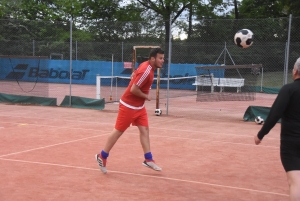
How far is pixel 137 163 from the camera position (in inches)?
308

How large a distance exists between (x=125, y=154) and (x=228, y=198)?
2.95 meters

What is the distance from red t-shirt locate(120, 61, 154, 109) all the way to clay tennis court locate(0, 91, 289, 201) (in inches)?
41.3

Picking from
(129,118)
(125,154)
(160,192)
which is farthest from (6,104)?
(160,192)

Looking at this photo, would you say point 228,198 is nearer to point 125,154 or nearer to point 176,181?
point 176,181

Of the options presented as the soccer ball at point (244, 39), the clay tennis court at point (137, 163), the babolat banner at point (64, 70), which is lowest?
the clay tennis court at point (137, 163)

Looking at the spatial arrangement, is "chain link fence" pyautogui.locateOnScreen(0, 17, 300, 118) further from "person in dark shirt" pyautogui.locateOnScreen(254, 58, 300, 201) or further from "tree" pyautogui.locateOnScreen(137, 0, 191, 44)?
"person in dark shirt" pyautogui.locateOnScreen(254, 58, 300, 201)

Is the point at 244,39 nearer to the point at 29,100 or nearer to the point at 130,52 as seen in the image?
the point at 29,100

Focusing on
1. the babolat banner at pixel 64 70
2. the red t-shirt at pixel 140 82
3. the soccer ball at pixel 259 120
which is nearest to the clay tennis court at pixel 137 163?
the soccer ball at pixel 259 120

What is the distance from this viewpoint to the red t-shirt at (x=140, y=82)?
6.96m

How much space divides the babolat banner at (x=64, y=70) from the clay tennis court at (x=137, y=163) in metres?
10.9

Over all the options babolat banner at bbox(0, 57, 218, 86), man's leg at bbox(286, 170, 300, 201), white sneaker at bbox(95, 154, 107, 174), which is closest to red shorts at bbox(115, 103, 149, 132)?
white sneaker at bbox(95, 154, 107, 174)

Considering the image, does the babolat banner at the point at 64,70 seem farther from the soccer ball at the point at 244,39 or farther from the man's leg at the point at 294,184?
the man's leg at the point at 294,184

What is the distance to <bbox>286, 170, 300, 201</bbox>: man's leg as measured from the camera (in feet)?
14.0

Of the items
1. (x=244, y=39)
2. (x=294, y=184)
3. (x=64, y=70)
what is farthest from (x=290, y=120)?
(x=64, y=70)
